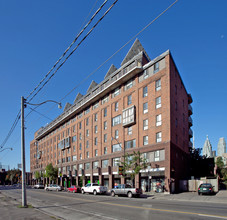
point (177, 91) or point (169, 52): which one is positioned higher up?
point (169, 52)

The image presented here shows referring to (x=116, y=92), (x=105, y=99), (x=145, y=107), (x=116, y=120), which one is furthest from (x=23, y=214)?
(x=105, y=99)

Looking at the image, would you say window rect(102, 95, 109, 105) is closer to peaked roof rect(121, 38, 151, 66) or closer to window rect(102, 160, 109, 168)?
peaked roof rect(121, 38, 151, 66)

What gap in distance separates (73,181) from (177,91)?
131ft

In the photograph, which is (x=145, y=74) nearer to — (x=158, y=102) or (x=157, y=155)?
(x=158, y=102)

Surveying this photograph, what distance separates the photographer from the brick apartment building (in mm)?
38434

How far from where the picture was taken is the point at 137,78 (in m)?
45.5

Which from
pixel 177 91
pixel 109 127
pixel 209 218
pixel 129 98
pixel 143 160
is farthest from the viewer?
pixel 109 127

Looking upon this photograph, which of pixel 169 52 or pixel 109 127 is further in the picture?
pixel 109 127

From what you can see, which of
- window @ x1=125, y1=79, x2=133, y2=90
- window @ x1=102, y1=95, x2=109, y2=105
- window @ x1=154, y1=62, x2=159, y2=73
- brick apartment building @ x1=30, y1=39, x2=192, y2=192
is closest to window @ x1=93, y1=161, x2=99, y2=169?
brick apartment building @ x1=30, y1=39, x2=192, y2=192

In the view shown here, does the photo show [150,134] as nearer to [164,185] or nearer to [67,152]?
[164,185]

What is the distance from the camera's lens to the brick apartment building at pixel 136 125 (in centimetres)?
3843

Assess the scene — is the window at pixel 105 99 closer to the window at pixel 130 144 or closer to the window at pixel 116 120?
the window at pixel 116 120

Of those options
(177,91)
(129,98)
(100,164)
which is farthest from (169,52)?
(100,164)

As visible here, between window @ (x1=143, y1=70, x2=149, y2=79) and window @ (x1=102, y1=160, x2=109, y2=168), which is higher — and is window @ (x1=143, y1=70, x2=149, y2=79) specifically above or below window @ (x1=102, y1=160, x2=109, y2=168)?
above
